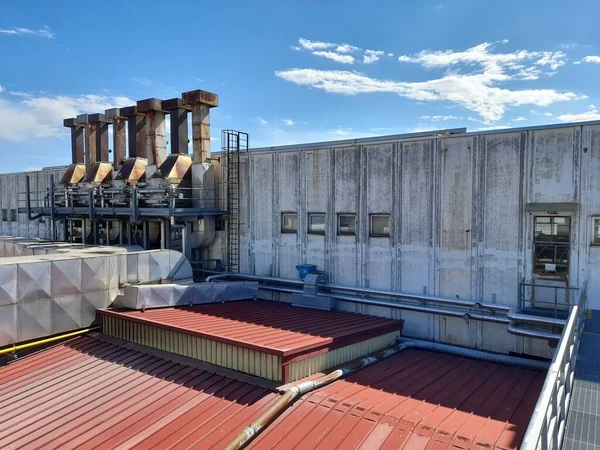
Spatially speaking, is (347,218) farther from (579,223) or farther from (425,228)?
(579,223)

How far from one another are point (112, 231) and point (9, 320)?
8.80 meters

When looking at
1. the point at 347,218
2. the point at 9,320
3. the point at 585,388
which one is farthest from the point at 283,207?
the point at 585,388

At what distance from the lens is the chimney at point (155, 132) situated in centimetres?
1834

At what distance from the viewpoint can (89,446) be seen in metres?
7.58

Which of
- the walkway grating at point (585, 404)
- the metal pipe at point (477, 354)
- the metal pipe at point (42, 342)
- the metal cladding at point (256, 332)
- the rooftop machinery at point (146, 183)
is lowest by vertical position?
the metal pipe at point (477, 354)

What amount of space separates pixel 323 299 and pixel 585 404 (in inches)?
343

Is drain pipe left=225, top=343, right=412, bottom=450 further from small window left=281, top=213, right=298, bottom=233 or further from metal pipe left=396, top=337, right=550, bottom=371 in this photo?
small window left=281, top=213, right=298, bottom=233

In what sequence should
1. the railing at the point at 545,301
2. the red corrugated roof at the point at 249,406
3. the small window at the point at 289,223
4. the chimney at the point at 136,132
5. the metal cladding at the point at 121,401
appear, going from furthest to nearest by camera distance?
the chimney at the point at 136,132 → the small window at the point at 289,223 → the railing at the point at 545,301 → the metal cladding at the point at 121,401 → the red corrugated roof at the point at 249,406

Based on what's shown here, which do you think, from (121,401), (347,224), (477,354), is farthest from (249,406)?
(347,224)

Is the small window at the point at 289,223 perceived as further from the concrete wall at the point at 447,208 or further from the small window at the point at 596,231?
the small window at the point at 596,231

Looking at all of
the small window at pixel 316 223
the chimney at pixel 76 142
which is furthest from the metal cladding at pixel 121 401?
the chimney at pixel 76 142

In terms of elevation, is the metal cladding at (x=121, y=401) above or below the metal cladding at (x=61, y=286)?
below

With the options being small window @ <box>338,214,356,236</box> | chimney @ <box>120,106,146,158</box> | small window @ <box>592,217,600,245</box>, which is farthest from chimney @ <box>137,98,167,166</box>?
small window @ <box>592,217,600,245</box>

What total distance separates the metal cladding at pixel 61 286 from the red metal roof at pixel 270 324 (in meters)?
0.74
